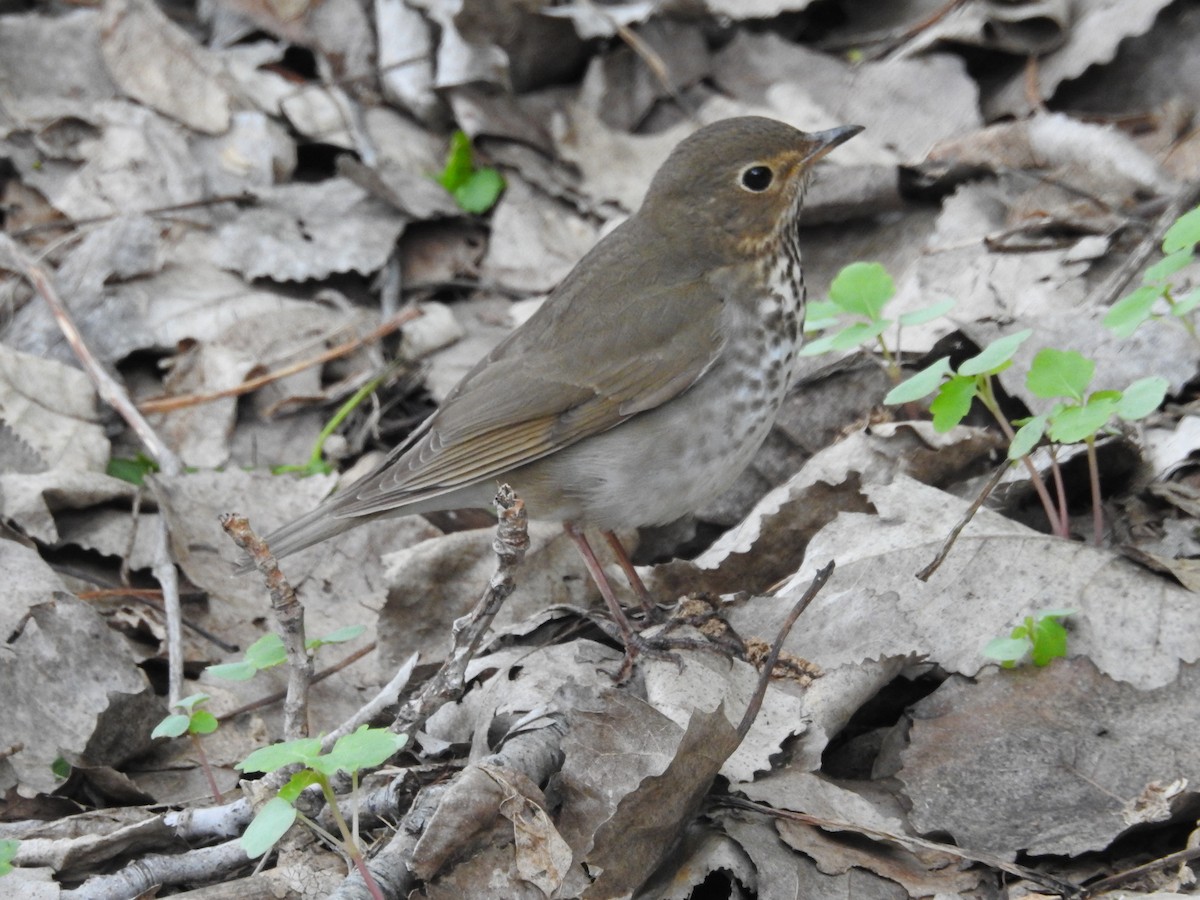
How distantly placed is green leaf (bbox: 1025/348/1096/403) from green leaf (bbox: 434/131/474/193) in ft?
11.2

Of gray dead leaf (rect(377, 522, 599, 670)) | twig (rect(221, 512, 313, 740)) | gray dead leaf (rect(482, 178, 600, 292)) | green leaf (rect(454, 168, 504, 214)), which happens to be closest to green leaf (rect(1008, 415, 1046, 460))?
gray dead leaf (rect(377, 522, 599, 670))

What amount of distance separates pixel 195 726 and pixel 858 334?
1.96 m

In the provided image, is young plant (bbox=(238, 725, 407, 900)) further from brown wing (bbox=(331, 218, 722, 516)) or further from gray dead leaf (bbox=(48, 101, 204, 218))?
gray dead leaf (bbox=(48, 101, 204, 218))

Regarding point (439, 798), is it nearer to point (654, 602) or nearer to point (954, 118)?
point (654, 602)

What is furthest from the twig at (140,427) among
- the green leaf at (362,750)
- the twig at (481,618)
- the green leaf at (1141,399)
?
the green leaf at (1141,399)

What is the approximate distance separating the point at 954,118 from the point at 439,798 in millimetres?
3971

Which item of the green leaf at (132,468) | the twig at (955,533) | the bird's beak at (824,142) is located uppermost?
the bird's beak at (824,142)

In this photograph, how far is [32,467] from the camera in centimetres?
468

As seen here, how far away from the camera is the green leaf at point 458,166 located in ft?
20.2

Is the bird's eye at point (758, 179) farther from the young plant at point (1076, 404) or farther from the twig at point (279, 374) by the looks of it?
the twig at point (279, 374)

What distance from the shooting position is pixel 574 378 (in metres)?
4.05

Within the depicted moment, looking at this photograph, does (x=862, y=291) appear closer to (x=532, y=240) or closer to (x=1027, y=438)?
(x=1027, y=438)

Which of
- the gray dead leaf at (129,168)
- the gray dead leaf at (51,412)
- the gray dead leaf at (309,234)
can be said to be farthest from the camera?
the gray dead leaf at (129,168)

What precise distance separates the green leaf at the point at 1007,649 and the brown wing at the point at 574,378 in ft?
4.08
